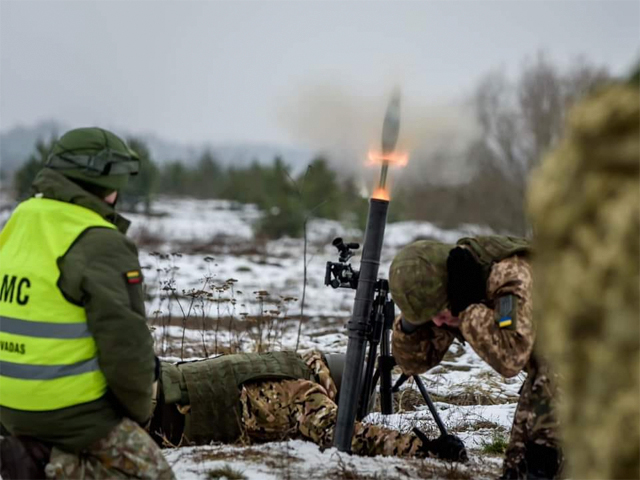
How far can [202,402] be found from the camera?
464 centimetres

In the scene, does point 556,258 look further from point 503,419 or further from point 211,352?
point 211,352

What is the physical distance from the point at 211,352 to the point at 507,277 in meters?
3.91

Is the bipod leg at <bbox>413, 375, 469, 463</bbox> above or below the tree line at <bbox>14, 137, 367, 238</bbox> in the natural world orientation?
below

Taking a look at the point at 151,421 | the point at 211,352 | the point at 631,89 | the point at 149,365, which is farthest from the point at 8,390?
the point at 211,352

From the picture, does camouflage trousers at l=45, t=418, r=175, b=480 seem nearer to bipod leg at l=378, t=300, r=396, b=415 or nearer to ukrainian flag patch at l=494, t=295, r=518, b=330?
bipod leg at l=378, t=300, r=396, b=415

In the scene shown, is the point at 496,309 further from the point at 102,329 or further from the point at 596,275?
the point at 596,275

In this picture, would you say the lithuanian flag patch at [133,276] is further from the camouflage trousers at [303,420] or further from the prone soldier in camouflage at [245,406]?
the camouflage trousers at [303,420]

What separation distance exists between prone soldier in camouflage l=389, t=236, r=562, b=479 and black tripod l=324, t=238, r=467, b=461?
0.36 m

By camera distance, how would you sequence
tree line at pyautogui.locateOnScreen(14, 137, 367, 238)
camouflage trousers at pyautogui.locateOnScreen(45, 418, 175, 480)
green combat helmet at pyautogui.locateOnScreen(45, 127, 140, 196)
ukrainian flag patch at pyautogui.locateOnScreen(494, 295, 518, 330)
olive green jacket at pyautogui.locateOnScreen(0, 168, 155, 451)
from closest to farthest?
1. olive green jacket at pyautogui.locateOnScreen(0, 168, 155, 451)
2. camouflage trousers at pyautogui.locateOnScreen(45, 418, 175, 480)
3. green combat helmet at pyautogui.locateOnScreen(45, 127, 140, 196)
4. ukrainian flag patch at pyautogui.locateOnScreen(494, 295, 518, 330)
5. tree line at pyautogui.locateOnScreen(14, 137, 367, 238)

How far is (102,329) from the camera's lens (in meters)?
3.24

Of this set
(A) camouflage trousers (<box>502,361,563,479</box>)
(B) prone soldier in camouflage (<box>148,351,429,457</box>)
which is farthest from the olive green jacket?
(A) camouflage trousers (<box>502,361,563,479</box>)

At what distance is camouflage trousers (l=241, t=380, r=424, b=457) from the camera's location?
4375mm

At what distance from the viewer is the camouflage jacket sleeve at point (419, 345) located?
4.21m

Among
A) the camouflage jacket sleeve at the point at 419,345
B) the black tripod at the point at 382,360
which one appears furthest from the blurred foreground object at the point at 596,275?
the black tripod at the point at 382,360
